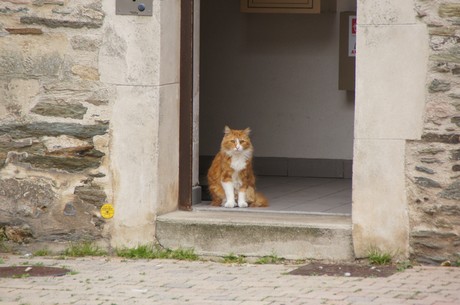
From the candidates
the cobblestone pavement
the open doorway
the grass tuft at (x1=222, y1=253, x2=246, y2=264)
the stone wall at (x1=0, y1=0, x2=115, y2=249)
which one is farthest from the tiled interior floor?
the cobblestone pavement

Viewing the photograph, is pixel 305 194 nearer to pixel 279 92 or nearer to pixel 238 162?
pixel 238 162

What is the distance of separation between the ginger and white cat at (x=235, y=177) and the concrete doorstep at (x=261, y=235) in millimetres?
615

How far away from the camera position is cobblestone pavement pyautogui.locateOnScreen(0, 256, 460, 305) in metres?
7.91

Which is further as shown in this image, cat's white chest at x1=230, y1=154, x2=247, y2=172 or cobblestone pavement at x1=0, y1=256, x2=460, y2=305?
cat's white chest at x1=230, y1=154, x2=247, y2=172

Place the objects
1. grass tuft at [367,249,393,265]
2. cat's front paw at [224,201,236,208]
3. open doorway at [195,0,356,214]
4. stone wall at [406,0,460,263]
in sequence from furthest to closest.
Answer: open doorway at [195,0,356,214]
cat's front paw at [224,201,236,208]
grass tuft at [367,249,393,265]
stone wall at [406,0,460,263]

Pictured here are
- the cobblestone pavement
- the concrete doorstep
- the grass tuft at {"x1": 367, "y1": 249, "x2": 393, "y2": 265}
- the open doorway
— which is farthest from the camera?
the open doorway

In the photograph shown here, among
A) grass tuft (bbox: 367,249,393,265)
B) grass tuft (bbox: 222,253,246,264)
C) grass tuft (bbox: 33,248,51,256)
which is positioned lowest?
grass tuft (bbox: 33,248,51,256)

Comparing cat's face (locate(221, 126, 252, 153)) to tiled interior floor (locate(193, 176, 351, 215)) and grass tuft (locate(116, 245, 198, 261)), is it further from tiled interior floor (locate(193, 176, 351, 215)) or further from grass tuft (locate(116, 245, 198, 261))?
grass tuft (locate(116, 245, 198, 261))

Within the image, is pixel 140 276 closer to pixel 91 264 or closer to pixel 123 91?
pixel 91 264

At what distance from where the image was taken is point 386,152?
921 cm

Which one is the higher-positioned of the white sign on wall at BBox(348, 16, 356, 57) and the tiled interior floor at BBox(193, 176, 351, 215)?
the white sign on wall at BBox(348, 16, 356, 57)

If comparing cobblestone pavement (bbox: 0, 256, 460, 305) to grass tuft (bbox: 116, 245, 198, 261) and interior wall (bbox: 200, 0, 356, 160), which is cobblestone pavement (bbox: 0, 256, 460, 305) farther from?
interior wall (bbox: 200, 0, 356, 160)

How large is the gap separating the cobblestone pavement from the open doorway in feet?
12.0

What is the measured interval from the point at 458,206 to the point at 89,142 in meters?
3.17
